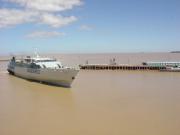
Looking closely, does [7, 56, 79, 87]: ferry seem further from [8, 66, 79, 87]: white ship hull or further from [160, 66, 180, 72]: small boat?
[160, 66, 180, 72]: small boat

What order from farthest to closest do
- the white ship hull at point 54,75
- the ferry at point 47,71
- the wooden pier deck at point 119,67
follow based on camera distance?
1. the wooden pier deck at point 119,67
2. the ferry at point 47,71
3. the white ship hull at point 54,75

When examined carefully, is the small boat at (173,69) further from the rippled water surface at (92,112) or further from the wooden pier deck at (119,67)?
the rippled water surface at (92,112)

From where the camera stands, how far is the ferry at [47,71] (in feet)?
78.8

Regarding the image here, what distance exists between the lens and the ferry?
24031mm

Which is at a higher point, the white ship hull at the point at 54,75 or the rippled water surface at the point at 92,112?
the white ship hull at the point at 54,75

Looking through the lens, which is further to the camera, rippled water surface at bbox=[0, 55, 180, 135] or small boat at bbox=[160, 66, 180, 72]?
small boat at bbox=[160, 66, 180, 72]

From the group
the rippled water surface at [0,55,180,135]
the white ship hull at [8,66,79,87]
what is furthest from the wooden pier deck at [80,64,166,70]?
the rippled water surface at [0,55,180,135]

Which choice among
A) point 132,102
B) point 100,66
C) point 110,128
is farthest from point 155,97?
point 100,66

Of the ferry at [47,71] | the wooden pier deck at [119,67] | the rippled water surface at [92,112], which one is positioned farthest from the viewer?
the wooden pier deck at [119,67]

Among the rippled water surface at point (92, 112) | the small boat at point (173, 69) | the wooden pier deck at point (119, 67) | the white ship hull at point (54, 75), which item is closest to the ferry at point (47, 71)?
the white ship hull at point (54, 75)

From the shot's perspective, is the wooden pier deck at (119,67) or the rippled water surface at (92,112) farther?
the wooden pier deck at (119,67)

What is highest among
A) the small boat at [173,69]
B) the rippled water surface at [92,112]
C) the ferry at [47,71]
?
the ferry at [47,71]

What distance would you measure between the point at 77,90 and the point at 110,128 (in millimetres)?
10772

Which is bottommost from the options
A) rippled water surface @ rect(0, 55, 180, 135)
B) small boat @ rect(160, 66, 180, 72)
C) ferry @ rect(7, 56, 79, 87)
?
rippled water surface @ rect(0, 55, 180, 135)
